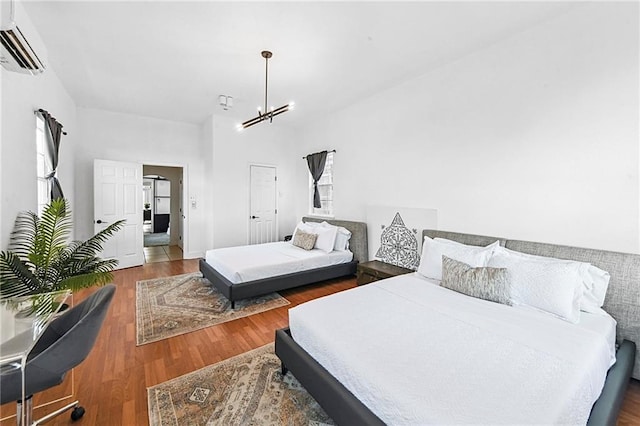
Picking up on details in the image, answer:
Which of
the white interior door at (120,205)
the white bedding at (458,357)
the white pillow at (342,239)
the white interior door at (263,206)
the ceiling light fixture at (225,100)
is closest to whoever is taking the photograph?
the white bedding at (458,357)

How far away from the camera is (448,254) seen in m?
2.64

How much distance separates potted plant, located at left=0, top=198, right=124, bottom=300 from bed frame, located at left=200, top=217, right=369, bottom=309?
120 cm

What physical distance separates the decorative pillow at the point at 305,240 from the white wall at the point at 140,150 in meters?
2.17

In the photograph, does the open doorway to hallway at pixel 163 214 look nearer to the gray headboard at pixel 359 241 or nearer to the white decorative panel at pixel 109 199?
the white decorative panel at pixel 109 199

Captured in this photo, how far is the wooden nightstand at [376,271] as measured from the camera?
11.4 ft

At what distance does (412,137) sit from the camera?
11.9 ft

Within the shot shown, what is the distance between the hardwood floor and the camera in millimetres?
1702

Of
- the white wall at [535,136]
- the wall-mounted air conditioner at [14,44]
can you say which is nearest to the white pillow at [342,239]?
the white wall at [535,136]

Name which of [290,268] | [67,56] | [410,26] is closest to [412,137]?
[410,26]

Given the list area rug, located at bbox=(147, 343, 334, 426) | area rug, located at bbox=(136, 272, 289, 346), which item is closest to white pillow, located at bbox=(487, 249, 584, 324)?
area rug, located at bbox=(147, 343, 334, 426)

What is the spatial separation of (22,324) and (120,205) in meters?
4.18

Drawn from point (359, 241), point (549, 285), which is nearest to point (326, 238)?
point (359, 241)

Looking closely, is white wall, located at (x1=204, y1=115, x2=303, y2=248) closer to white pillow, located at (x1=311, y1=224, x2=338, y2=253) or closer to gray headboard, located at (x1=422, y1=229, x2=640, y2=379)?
white pillow, located at (x1=311, y1=224, x2=338, y2=253)

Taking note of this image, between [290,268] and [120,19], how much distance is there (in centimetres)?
316
